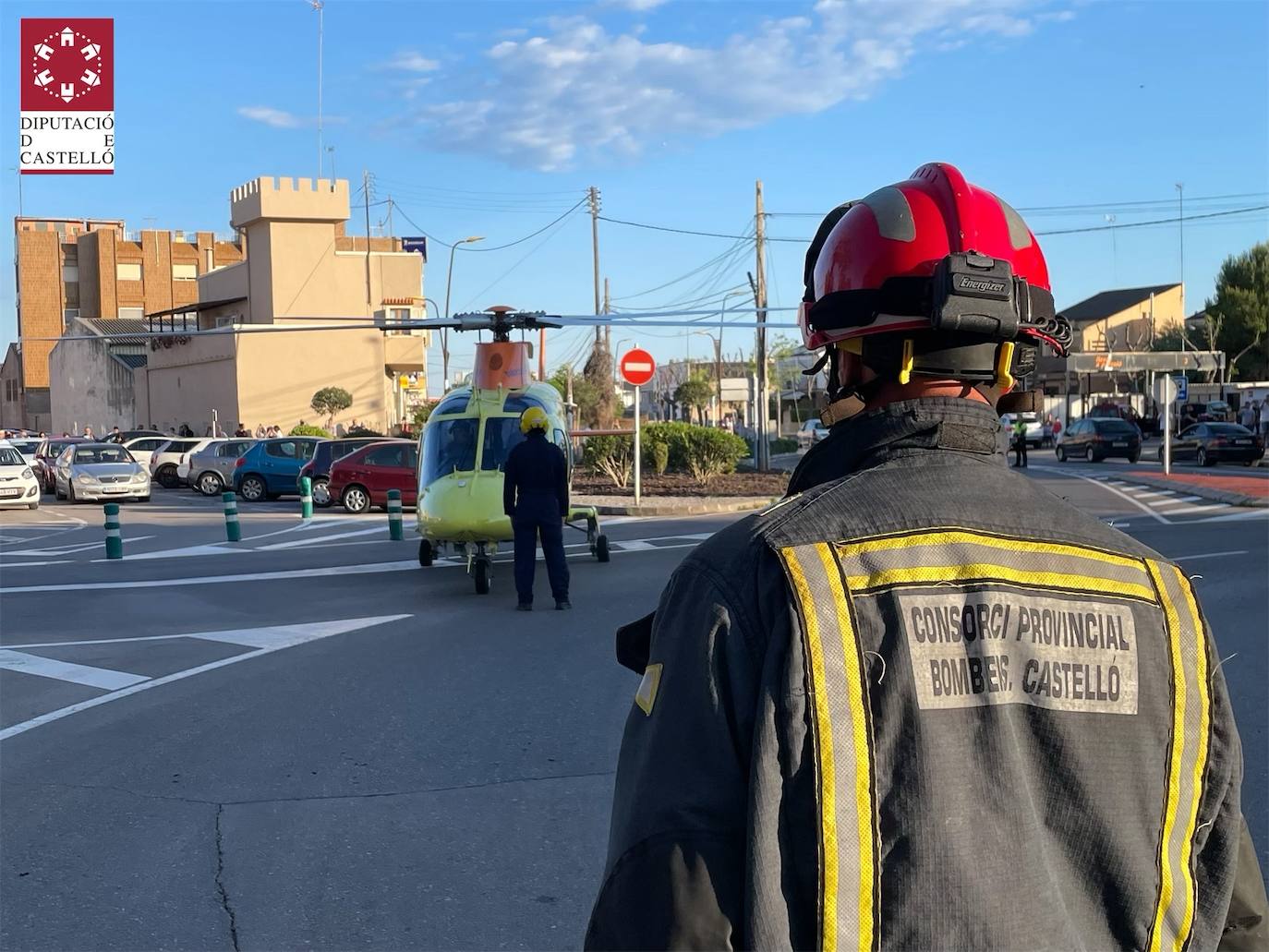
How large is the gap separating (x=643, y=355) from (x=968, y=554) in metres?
21.3

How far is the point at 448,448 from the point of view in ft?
46.6

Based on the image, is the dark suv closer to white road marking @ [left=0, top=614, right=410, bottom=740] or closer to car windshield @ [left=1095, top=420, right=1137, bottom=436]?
white road marking @ [left=0, top=614, right=410, bottom=740]

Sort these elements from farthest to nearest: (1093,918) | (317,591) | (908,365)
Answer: (317,591), (908,365), (1093,918)

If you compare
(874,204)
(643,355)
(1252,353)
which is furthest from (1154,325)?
(874,204)

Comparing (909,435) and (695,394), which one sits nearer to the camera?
(909,435)

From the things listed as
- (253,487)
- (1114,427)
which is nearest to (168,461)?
(253,487)

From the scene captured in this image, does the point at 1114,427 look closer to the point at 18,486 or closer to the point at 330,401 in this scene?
the point at 330,401

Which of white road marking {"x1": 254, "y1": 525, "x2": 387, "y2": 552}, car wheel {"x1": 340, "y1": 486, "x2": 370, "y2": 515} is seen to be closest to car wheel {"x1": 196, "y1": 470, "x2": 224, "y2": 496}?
car wheel {"x1": 340, "y1": 486, "x2": 370, "y2": 515}

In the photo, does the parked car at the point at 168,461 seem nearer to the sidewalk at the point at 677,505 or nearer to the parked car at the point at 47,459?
the parked car at the point at 47,459

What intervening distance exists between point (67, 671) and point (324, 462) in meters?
18.9

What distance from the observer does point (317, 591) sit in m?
13.1

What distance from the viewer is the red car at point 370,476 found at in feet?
83.0

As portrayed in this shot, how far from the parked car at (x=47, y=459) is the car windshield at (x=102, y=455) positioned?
2871 millimetres

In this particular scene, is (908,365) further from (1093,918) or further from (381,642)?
(381,642)
